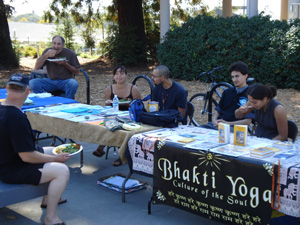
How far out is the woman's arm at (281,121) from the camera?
14.4 ft

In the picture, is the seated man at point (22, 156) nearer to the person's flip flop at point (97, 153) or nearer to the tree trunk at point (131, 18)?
the person's flip flop at point (97, 153)

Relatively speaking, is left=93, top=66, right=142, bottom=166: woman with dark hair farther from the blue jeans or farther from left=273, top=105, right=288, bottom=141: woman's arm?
left=273, top=105, right=288, bottom=141: woman's arm

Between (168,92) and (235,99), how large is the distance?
0.91 m

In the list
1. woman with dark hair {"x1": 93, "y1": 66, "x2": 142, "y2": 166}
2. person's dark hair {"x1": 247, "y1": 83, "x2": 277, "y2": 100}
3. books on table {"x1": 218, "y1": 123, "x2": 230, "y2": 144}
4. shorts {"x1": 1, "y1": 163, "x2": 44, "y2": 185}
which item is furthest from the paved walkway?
woman with dark hair {"x1": 93, "y1": 66, "x2": 142, "y2": 166}

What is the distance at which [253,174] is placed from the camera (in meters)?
3.31

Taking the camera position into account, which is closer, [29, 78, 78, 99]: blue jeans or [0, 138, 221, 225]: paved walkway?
[0, 138, 221, 225]: paved walkway

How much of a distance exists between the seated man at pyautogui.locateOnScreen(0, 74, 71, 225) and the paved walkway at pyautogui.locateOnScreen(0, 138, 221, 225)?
0.41 m

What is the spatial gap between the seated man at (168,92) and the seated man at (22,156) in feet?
7.01

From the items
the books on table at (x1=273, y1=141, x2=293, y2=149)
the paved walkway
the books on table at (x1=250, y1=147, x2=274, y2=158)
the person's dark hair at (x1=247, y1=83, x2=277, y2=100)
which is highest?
the person's dark hair at (x1=247, y1=83, x2=277, y2=100)

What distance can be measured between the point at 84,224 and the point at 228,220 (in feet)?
4.58

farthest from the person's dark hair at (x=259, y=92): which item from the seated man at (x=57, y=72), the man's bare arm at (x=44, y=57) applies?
the man's bare arm at (x=44, y=57)

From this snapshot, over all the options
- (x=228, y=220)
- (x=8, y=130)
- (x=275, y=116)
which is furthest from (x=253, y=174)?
(x=8, y=130)

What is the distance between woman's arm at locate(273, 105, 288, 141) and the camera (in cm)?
440

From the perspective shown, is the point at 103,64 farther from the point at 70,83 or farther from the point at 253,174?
the point at 253,174
